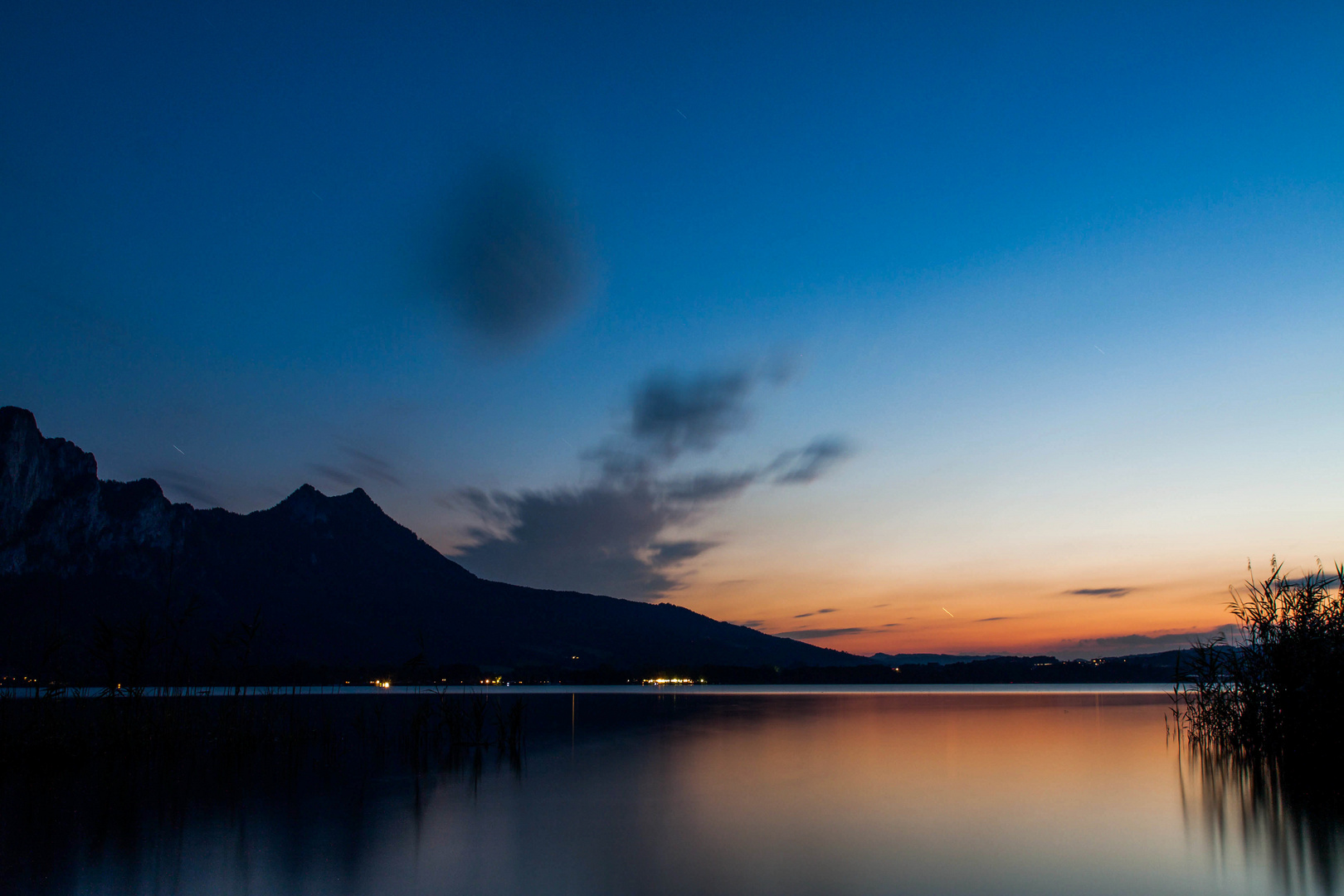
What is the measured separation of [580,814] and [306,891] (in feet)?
25.1

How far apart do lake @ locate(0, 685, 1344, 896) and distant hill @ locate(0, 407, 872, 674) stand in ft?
258

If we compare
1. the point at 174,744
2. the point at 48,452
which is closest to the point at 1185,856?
the point at 174,744

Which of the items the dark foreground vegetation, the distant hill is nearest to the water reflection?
the dark foreground vegetation

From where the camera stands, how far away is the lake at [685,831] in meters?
12.2

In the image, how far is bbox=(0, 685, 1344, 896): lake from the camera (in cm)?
1223

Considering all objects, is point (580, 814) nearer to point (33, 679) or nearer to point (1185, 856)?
point (1185, 856)

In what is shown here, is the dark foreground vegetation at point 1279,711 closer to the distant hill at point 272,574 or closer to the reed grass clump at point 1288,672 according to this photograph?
the reed grass clump at point 1288,672

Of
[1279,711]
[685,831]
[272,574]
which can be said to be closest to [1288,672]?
[1279,711]

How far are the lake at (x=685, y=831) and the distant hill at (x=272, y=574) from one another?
258ft

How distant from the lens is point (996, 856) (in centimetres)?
1415

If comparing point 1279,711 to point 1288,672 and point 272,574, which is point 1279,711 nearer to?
point 1288,672

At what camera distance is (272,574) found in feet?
499

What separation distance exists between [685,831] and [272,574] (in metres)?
156

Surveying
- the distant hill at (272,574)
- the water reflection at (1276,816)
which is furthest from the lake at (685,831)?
the distant hill at (272,574)
